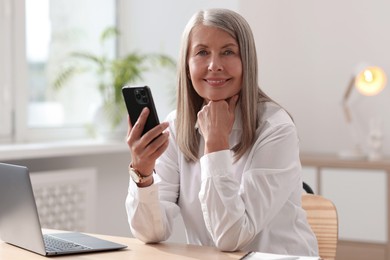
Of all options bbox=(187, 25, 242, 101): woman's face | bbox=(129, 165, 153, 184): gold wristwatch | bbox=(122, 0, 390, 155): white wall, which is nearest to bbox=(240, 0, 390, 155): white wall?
bbox=(122, 0, 390, 155): white wall

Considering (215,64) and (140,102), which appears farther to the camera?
(215,64)

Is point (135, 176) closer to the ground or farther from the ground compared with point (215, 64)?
closer to the ground

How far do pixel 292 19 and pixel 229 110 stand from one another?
8.41 ft

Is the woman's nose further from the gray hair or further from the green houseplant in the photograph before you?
the green houseplant

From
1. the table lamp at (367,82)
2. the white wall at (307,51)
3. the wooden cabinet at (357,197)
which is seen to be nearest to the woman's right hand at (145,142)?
the wooden cabinet at (357,197)

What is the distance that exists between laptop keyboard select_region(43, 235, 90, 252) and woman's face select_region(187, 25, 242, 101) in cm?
56

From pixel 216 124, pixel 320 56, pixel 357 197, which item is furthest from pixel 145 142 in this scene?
pixel 320 56

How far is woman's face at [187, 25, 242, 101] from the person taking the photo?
88.4 inches

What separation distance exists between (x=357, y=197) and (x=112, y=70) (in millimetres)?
1487

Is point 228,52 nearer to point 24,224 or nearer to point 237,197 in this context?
point 237,197

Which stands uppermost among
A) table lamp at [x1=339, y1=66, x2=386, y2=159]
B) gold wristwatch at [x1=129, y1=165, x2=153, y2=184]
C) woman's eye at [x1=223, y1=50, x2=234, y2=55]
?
woman's eye at [x1=223, y1=50, x2=234, y2=55]

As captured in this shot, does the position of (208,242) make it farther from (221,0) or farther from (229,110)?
(221,0)

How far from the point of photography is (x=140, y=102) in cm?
205

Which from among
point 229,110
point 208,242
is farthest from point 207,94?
point 208,242
